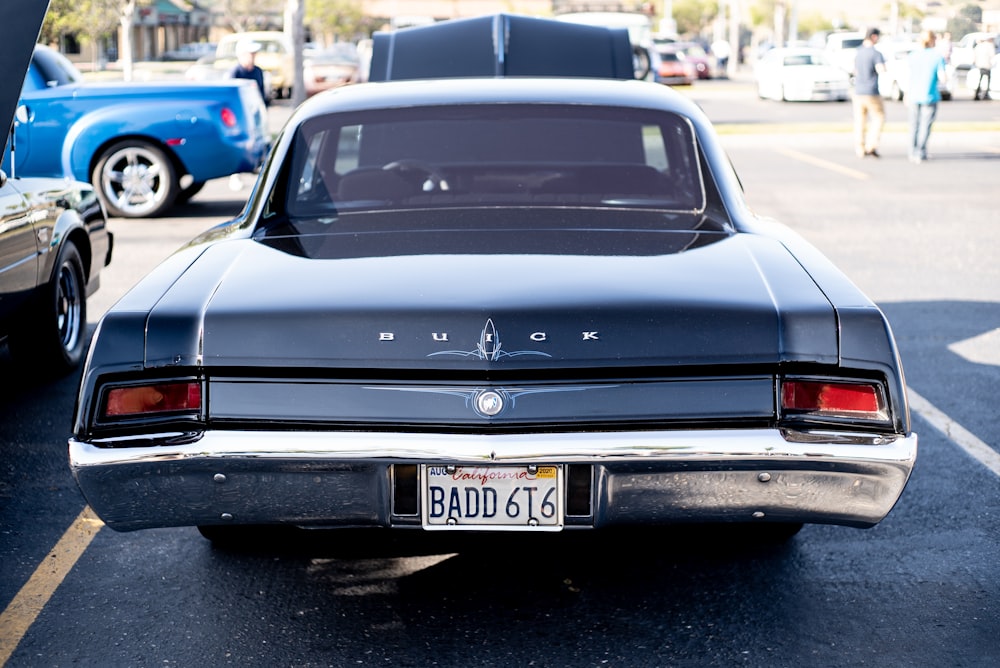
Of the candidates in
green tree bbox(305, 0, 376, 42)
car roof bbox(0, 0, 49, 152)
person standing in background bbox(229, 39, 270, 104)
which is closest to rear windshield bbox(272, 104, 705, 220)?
car roof bbox(0, 0, 49, 152)

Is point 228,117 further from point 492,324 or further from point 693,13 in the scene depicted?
point 693,13

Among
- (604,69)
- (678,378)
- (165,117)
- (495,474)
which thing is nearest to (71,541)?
(495,474)

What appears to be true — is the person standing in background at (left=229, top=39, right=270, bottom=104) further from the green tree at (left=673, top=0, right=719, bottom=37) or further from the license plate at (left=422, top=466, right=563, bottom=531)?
the green tree at (left=673, top=0, right=719, bottom=37)

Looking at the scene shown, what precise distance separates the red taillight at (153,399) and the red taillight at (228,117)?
9.55m

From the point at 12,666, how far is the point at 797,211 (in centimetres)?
1104

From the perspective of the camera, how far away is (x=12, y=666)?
11.7 feet

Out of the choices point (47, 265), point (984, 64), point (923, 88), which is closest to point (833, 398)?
point (47, 265)

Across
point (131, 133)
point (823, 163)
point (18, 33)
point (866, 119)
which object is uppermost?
point (18, 33)

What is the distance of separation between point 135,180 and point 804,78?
25467 millimetres

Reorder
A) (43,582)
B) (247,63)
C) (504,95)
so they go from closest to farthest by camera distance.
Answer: (43,582) → (504,95) → (247,63)

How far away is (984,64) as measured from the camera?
37.1 metres

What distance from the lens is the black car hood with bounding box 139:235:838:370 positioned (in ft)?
11.0

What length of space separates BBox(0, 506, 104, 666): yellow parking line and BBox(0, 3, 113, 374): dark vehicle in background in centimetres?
→ 156

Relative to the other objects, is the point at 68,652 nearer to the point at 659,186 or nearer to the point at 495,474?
→ the point at 495,474
